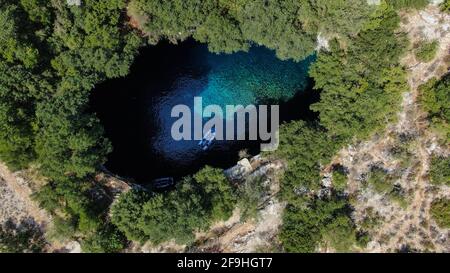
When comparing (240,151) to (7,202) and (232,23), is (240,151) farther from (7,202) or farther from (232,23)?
(7,202)

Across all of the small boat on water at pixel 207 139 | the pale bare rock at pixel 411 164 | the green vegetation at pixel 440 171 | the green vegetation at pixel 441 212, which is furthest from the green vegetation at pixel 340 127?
the small boat on water at pixel 207 139

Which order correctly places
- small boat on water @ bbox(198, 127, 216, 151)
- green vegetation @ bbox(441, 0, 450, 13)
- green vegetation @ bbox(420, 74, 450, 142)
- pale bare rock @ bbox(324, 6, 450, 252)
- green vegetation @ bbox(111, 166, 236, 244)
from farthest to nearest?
small boat on water @ bbox(198, 127, 216, 151), green vegetation @ bbox(441, 0, 450, 13), pale bare rock @ bbox(324, 6, 450, 252), green vegetation @ bbox(420, 74, 450, 142), green vegetation @ bbox(111, 166, 236, 244)

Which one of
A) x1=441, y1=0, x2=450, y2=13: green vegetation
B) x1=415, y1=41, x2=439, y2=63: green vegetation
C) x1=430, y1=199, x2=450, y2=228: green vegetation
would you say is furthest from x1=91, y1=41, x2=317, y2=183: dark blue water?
x1=430, y1=199, x2=450, y2=228: green vegetation

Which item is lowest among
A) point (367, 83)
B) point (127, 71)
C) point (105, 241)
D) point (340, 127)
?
point (105, 241)

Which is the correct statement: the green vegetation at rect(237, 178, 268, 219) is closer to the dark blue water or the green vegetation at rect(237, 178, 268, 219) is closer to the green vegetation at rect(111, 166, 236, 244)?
the green vegetation at rect(111, 166, 236, 244)

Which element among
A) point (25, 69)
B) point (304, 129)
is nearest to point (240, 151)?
point (304, 129)

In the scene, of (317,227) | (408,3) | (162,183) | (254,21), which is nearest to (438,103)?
(408,3)

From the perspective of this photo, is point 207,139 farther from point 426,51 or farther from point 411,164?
point 426,51
